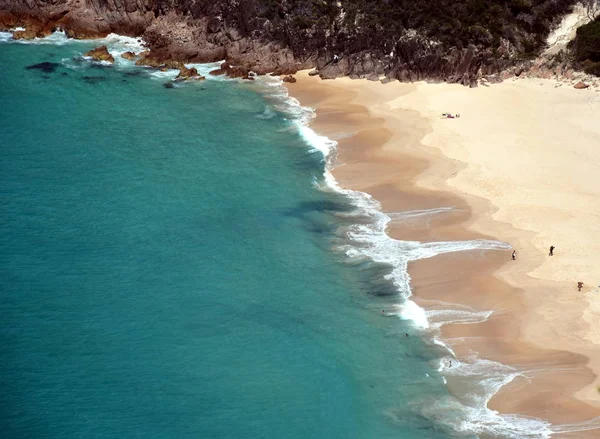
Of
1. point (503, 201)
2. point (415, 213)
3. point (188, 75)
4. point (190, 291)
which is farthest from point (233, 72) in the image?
point (190, 291)

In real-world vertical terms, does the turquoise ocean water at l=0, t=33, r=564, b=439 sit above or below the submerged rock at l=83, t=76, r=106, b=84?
below

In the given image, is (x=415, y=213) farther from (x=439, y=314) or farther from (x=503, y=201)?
(x=439, y=314)

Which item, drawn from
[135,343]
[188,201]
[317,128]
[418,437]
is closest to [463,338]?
[418,437]

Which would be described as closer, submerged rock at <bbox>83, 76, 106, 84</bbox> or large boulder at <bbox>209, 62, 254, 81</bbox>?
submerged rock at <bbox>83, 76, 106, 84</bbox>

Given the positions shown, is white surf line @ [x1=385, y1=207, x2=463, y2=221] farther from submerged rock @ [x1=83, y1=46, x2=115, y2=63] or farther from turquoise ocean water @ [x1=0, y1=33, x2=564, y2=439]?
submerged rock @ [x1=83, y1=46, x2=115, y2=63]

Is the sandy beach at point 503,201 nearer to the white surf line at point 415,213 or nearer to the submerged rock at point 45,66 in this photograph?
the white surf line at point 415,213

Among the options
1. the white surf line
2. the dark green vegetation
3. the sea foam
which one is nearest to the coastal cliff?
the dark green vegetation

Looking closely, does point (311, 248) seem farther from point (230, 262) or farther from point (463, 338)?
point (463, 338)
